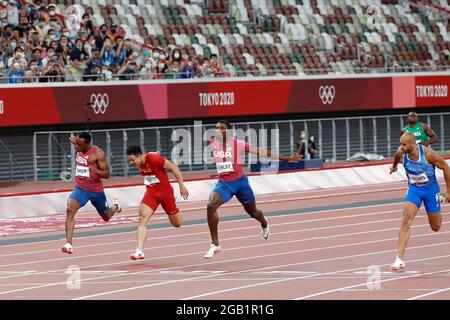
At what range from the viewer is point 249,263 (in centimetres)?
1891

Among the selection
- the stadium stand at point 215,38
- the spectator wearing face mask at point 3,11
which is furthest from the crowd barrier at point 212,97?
the spectator wearing face mask at point 3,11

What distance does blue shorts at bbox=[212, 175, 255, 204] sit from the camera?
20000 mm

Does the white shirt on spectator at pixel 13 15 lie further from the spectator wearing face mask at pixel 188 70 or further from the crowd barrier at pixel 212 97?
the spectator wearing face mask at pixel 188 70

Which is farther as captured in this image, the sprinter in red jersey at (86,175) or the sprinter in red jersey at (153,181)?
the sprinter in red jersey at (86,175)

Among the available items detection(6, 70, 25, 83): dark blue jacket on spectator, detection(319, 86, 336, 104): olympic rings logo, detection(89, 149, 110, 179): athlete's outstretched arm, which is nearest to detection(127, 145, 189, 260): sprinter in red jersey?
detection(89, 149, 110, 179): athlete's outstretched arm

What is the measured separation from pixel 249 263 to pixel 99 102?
21.1m

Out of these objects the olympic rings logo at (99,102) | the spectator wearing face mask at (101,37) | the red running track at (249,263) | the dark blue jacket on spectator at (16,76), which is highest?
the spectator wearing face mask at (101,37)

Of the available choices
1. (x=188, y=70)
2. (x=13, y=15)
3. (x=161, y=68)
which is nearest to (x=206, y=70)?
(x=188, y=70)

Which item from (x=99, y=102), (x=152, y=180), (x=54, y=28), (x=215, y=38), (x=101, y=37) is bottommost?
(x=152, y=180)

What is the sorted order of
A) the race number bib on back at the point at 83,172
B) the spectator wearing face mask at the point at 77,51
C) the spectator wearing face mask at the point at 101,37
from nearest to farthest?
Answer: 1. the race number bib on back at the point at 83,172
2. the spectator wearing face mask at the point at 77,51
3. the spectator wearing face mask at the point at 101,37

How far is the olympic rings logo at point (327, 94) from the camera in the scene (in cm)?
4600

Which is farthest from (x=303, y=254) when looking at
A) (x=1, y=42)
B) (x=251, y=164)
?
(x=251, y=164)

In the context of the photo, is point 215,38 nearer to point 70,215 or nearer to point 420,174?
point 70,215

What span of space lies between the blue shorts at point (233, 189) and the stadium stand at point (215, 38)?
1712cm
